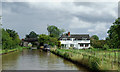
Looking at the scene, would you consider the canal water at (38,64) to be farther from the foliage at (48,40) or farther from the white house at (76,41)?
the foliage at (48,40)

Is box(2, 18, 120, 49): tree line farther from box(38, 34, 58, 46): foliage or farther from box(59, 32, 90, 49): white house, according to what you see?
box(59, 32, 90, 49): white house

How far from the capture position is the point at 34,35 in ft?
522

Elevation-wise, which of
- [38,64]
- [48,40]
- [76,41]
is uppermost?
[48,40]

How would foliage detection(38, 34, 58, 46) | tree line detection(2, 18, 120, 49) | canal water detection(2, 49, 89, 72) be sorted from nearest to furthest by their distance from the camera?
canal water detection(2, 49, 89, 72) → tree line detection(2, 18, 120, 49) → foliage detection(38, 34, 58, 46)

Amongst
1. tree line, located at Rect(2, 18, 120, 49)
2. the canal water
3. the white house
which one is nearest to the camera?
the canal water

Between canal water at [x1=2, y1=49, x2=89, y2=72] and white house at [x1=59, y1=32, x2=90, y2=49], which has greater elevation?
white house at [x1=59, y1=32, x2=90, y2=49]

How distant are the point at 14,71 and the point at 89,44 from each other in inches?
2237

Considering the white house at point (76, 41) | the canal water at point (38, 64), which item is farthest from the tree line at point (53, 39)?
the canal water at point (38, 64)

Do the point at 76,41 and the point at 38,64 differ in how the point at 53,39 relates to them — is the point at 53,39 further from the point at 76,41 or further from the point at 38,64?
the point at 38,64

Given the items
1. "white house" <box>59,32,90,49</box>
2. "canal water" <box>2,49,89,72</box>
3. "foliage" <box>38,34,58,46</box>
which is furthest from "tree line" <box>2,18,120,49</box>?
"canal water" <box>2,49,89,72</box>

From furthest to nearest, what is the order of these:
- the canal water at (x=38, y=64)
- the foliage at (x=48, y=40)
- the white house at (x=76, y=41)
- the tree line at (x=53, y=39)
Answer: the foliage at (x=48, y=40)
the white house at (x=76, y=41)
the tree line at (x=53, y=39)
the canal water at (x=38, y=64)

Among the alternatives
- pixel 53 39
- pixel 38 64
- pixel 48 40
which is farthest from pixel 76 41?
pixel 38 64

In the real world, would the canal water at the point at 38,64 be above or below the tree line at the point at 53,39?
below

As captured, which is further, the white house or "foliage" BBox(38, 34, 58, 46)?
"foliage" BBox(38, 34, 58, 46)
